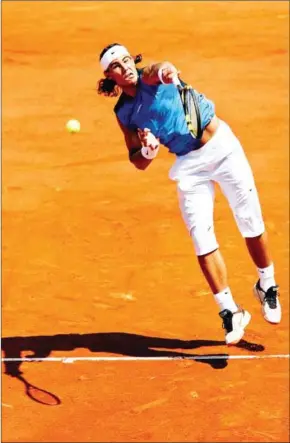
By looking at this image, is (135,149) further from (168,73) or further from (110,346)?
(110,346)

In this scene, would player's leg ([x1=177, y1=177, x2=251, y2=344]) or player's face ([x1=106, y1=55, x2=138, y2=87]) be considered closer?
player's face ([x1=106, y1=55, x2=138, y2=87])

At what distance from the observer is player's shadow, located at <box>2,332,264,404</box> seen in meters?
9.16

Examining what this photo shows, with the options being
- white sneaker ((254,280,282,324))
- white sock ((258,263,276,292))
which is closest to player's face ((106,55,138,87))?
white sock ((258,263,276,292))

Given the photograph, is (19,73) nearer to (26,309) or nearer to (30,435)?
(26,309)

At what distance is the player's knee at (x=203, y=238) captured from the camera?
28.4ft

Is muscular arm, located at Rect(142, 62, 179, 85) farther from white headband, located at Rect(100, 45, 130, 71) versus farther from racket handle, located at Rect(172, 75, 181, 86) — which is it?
white headband, located at Rect(100, 45, 130, 71)

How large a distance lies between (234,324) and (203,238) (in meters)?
0.78

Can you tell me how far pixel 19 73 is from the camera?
19188 mm

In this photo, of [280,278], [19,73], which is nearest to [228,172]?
[280,278]

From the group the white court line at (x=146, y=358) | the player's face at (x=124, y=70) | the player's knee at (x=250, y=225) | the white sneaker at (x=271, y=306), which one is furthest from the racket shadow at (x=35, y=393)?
the player's face at (x=124, y=70)

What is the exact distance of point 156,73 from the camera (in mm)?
8031

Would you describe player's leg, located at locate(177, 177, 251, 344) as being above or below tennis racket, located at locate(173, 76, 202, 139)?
below

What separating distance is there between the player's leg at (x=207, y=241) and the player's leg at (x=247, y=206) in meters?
0.19

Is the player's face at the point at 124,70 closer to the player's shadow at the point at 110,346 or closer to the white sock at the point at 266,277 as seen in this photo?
the white sock at the point at 266,277
